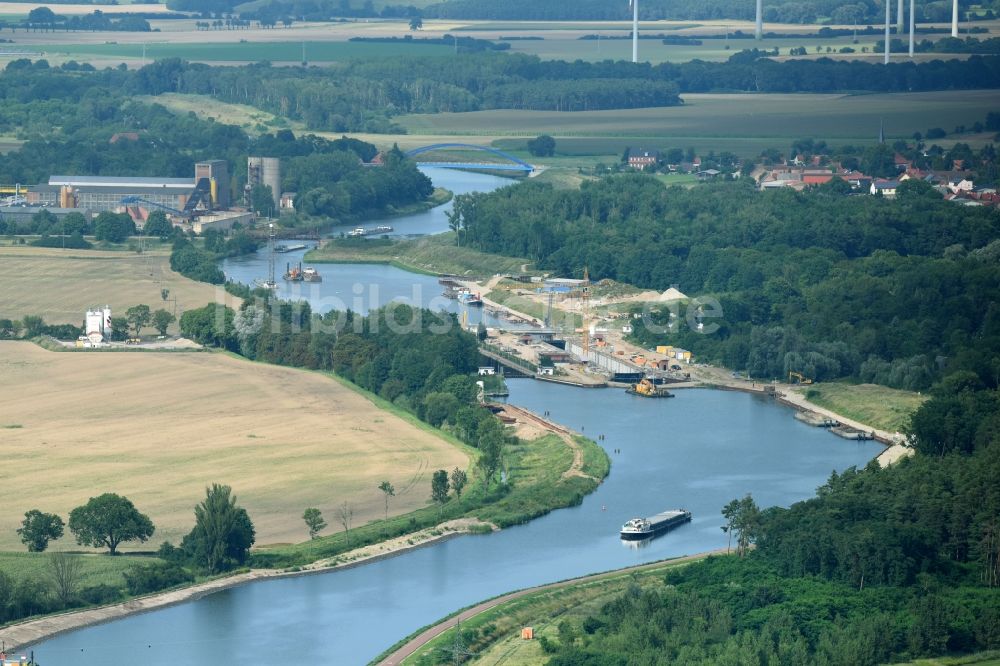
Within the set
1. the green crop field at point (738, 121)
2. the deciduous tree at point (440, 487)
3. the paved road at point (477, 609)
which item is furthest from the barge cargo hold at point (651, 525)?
the green crop field at point (738, 121)

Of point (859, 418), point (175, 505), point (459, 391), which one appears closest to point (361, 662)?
point (175, 505)

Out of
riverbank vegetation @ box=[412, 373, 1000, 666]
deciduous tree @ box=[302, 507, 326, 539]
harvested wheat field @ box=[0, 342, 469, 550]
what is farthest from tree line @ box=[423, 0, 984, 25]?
deciduous tree @ box=[302, 507, 326, 539]

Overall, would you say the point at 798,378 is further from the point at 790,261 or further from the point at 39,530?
the point at 39,530

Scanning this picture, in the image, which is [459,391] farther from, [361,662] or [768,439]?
[361,662]

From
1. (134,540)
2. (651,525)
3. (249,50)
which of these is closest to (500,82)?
(249,50)

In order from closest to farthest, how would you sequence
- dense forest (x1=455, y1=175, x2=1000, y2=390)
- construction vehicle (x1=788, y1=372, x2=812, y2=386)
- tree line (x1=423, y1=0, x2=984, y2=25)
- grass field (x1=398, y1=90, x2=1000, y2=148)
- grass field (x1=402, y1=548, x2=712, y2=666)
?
grass field (x1=402, y1=548, x2=712, y2=666) → construction vehicle (x1=788, y1=372, x2=812, y2=386) → dense forest (x1=455, y1=175, x2=1000, y2=390) → grass field (x1=398, y1=90, x2=1000, y2=148) → tree line (x1=423, y1=0, x2=984, y2=25)

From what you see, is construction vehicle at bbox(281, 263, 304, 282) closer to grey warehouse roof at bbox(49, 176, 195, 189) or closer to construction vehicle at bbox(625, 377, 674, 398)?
grey warehouse roof at bbox(49, 176, 195, 189)
